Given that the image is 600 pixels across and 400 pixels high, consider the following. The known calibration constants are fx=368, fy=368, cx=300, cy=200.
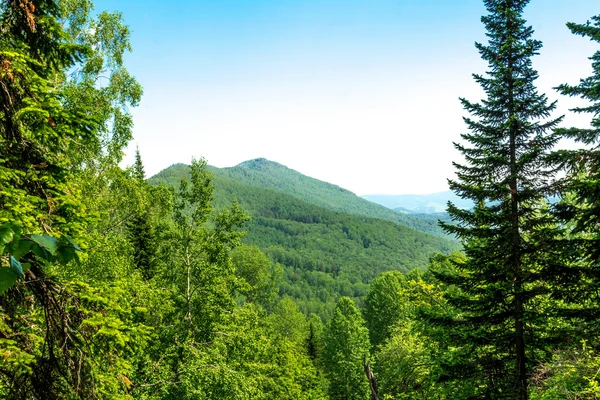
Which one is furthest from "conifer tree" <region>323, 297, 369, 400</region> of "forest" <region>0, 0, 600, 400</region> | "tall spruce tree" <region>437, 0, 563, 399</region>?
"tall spruce tree" <region>437, 0, 563, 399</region>

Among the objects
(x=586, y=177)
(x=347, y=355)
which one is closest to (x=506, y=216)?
(x=586, y=177)

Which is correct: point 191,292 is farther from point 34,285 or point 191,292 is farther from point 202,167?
point 34,285

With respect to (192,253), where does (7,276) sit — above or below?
above

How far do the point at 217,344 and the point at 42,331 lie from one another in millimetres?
9784

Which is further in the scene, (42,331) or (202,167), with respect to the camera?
(202,167)

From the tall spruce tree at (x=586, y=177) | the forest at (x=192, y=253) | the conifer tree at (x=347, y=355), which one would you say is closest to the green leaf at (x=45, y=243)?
the forest at (x=192, y=253)

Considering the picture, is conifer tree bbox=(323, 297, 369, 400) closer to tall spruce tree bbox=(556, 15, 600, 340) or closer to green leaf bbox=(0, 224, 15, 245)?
tall spruce tree bbox=(556, 15, 600, 340)

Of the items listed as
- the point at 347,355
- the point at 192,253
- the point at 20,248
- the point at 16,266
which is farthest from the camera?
the point at 347,355

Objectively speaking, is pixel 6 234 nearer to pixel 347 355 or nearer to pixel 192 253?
pixel 192 253

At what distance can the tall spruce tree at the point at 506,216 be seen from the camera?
978 centimetres

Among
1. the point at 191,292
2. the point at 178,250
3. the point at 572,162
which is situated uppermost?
the point at 572,162

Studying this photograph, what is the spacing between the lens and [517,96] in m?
10.4

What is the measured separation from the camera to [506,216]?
991 centimetres

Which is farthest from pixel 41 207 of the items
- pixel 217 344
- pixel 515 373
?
pixel 515 373
